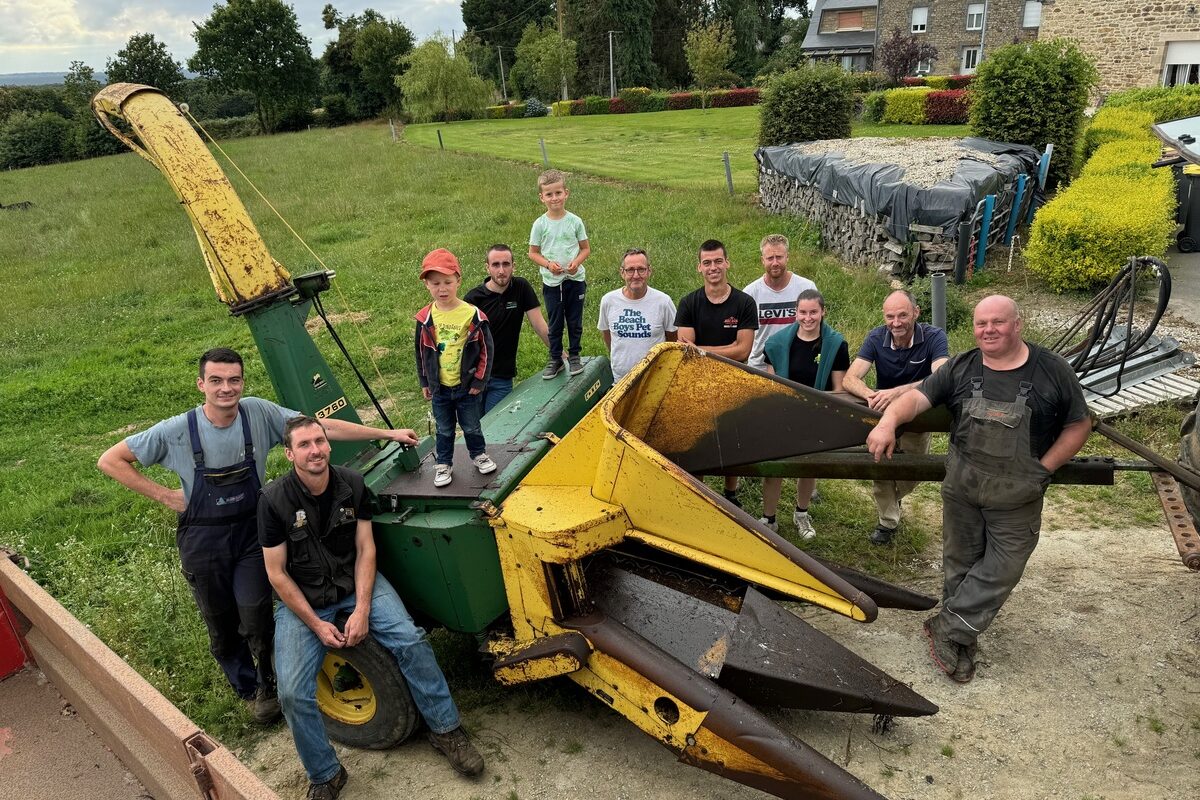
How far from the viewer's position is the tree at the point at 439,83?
41.8 metres

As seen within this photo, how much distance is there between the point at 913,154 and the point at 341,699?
11.4 meters

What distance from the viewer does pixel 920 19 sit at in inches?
1667

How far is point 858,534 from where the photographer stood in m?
5.42

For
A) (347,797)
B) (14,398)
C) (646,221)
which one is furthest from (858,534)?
Answer: (646,221)

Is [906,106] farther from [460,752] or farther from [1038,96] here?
[460,752]

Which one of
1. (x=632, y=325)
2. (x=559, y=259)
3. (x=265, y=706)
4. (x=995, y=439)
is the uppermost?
(x=559, y=259)

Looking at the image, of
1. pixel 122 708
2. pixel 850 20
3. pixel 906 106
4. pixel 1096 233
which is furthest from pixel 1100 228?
pixel 850 20

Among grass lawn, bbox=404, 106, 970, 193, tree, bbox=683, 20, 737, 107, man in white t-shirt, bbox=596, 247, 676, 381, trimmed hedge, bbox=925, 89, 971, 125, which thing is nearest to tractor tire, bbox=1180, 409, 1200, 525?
man in white t-shirt, bbox=596, 247, 676, 381

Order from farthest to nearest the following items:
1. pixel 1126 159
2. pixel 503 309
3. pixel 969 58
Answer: pixel 969 58 < pixel 1126 159 < pixel 503 309

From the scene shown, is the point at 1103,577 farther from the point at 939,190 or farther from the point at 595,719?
the point at 939,190

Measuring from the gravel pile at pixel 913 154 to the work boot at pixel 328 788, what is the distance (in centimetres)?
963

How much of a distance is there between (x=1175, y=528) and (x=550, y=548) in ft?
8.83

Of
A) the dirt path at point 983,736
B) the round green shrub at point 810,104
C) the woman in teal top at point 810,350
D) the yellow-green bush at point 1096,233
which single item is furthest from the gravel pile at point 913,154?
the dirt path at point 983,736

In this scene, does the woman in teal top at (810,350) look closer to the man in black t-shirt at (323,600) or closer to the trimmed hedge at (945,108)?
the man in black t-shirt at (323,600)
